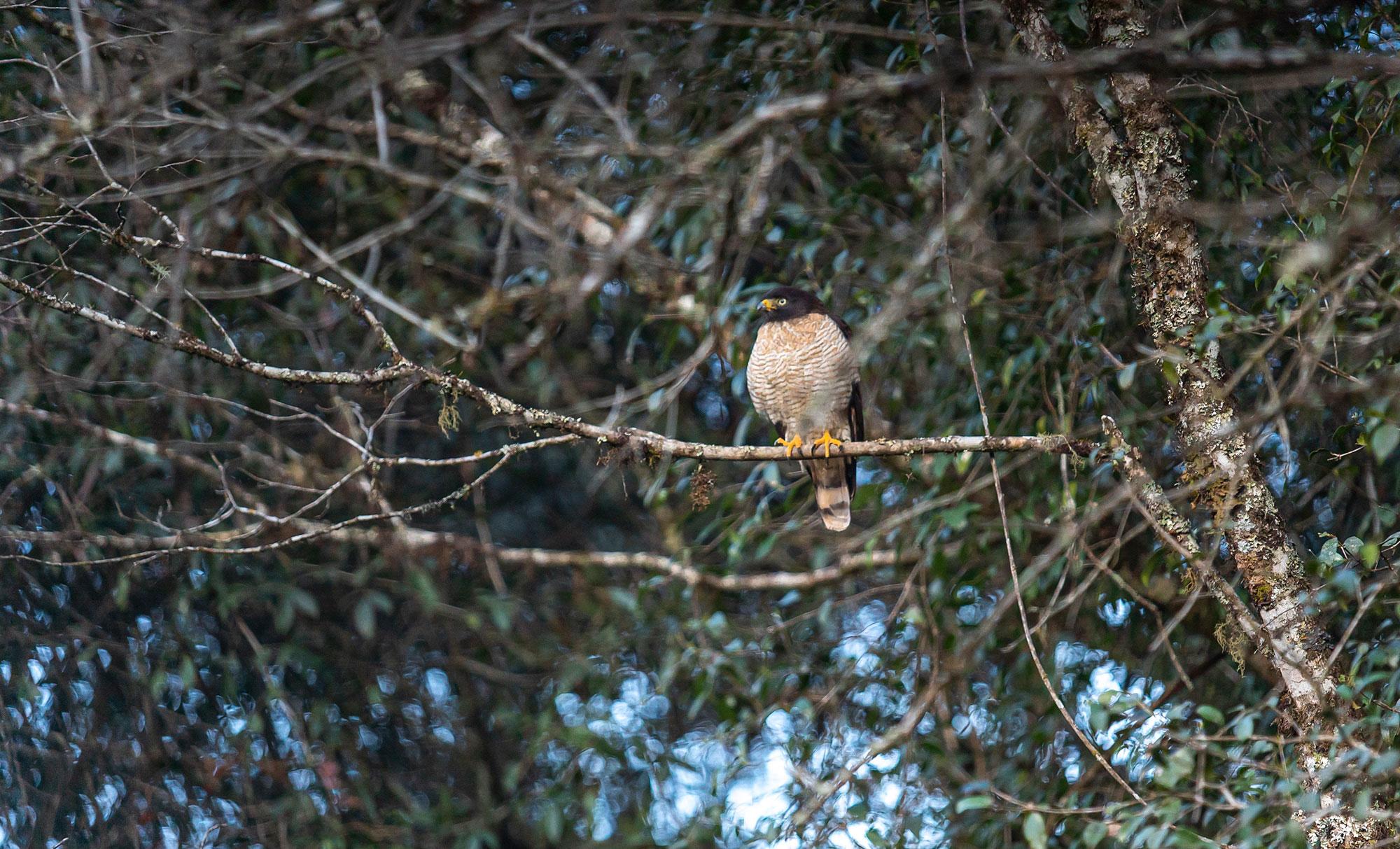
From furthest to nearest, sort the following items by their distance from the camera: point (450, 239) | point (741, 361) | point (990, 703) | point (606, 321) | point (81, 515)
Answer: point (606, 321), point (450, 239), point (741, 361), point (81, 515), point (990, 703)

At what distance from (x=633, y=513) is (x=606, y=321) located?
1.07 metres

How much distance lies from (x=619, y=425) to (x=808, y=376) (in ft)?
3.46

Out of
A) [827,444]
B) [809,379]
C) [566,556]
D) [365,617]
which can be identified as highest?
[809,379]

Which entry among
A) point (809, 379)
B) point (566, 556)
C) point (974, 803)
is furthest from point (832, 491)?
point (974, 803)

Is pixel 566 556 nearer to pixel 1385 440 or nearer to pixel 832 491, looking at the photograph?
pixel 832 491

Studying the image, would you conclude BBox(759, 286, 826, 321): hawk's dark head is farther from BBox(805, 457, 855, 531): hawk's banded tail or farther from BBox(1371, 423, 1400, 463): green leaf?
BBox(1371, 423, 1400, 463): green leaf

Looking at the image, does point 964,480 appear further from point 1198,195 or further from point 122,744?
point 122,744

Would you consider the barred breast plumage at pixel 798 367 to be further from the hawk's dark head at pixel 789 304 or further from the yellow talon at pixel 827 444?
the yellow talon at pixel 827 444

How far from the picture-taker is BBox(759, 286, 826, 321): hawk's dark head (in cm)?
488

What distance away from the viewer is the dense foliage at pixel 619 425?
2982 mm

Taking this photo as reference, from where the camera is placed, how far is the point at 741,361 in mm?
5098

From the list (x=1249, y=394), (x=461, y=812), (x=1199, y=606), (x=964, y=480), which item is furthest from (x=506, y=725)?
(x=1249, y=394)

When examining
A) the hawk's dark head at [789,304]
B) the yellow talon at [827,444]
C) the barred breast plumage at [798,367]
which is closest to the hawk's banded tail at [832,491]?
the yellow talon at [827,444]

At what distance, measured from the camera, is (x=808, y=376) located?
518cm
